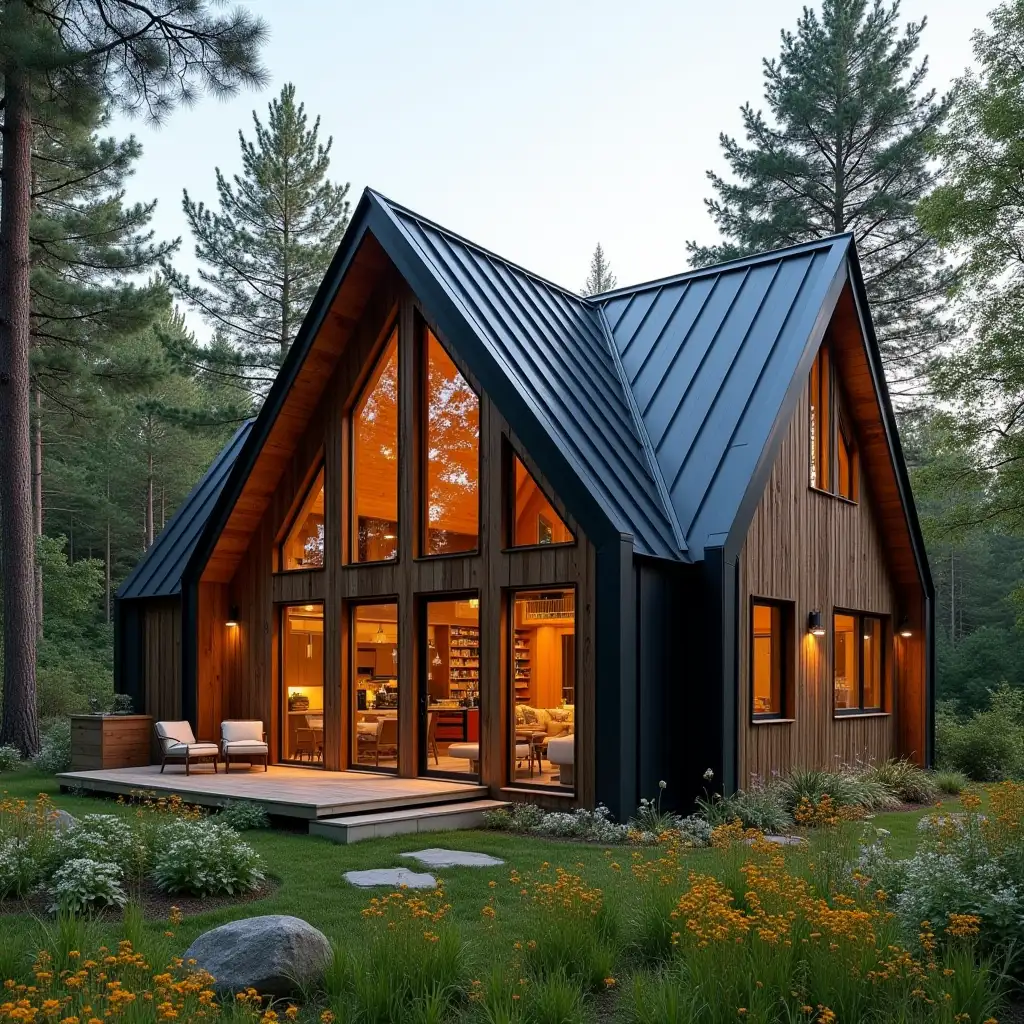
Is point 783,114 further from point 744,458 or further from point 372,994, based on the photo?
point 372,994

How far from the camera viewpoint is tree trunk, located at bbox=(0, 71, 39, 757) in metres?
15.5

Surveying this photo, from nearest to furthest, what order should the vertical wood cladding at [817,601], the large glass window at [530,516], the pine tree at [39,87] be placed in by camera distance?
the large glass window at [530,516], the vertical wood cladding at [817,601], the pine tree at [39,87]

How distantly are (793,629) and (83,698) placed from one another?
15.3 m

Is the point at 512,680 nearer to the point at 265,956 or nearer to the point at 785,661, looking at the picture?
the point at 785,661

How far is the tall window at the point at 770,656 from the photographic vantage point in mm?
11703

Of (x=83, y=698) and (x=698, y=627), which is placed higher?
(x=698, y=627)

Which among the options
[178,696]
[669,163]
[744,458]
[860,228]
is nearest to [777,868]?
[744,458]

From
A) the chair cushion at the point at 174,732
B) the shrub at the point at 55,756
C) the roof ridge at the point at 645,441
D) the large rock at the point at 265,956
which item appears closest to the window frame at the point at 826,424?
the roof ridge at the point at 645,441

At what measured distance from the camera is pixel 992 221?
52.3 feet

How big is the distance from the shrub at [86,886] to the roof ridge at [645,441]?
6117 millimetres

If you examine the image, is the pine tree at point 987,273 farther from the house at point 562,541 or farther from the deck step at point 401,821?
the deck step at point 401,821

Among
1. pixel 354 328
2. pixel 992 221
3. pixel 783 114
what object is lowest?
pixel 354 328

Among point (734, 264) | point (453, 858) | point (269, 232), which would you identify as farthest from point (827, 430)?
point (269, 232)

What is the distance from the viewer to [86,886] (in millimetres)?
6473
